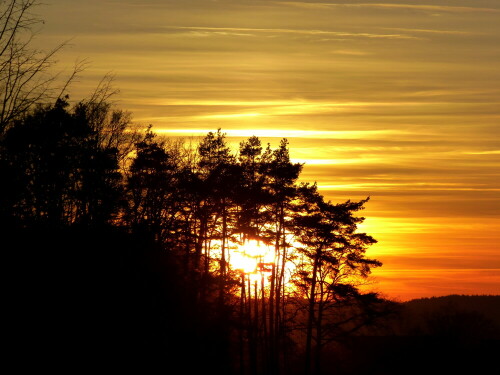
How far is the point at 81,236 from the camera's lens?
35344 mm

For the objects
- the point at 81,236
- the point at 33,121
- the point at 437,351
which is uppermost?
the point at 33,121

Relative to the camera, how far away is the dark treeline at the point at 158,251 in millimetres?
30672

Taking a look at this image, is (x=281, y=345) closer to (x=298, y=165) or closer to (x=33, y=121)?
(x=298, y=165)

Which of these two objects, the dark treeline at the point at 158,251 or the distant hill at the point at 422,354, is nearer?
the dark treeline at the point at 158,251

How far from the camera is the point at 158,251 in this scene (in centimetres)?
4406

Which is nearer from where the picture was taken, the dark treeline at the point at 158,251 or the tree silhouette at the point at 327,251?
the dark treeline at the point at 158,251

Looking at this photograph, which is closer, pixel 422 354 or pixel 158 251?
pixel 158 251

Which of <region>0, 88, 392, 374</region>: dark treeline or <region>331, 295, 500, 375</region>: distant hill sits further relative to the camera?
<region>331, 295, 500, 375</region>: distant hill

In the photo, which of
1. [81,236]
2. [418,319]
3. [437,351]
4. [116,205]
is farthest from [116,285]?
[418,319]

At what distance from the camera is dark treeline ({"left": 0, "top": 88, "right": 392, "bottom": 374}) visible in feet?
101

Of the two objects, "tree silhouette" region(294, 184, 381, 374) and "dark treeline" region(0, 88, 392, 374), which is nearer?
"dark treeline" region(0, 88, 392, 374)

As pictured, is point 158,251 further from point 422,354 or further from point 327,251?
point 422,354

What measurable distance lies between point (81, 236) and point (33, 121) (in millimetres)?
10864

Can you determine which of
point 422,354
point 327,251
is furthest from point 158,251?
point 422,354
